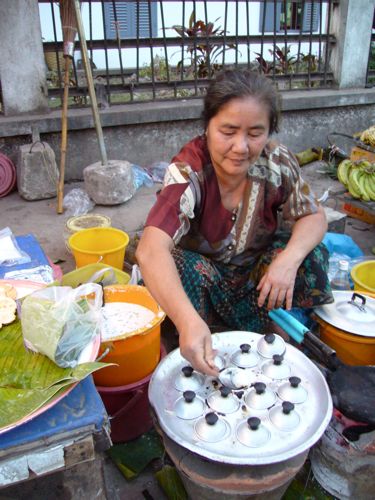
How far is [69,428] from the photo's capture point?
125cm

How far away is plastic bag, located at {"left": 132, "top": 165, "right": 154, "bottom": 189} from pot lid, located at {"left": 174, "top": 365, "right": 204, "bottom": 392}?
3138 mm

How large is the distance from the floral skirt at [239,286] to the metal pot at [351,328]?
A: 0.07 metres

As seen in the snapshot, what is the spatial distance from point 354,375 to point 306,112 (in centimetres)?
443

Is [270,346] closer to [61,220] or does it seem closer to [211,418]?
[211,418]

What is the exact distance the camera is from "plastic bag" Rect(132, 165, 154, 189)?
14.9ft

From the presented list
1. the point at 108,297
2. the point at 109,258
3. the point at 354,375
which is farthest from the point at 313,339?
the point at 109,258

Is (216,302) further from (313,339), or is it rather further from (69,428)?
(69,428)

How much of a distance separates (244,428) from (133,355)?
59cm

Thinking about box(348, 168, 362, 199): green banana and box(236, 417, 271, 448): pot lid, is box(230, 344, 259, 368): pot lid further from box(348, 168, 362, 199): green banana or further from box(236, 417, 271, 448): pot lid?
box(348, 168, 362, 199): green banana

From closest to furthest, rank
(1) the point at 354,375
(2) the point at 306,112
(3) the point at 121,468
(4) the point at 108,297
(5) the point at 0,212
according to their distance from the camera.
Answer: (1) the point at 354,375 → (3) the point at 121,468 → (4) the point at 108,297 → (5) the point at 0,212 → (2) the point at 306,112

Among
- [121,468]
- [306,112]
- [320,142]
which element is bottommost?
[121,468]

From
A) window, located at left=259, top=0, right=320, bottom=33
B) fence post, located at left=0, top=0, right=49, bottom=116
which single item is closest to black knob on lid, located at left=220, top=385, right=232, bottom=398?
fence post, located at left=0, top=0, right=49, bottom=116

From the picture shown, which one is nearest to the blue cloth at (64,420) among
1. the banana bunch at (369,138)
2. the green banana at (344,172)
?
the green banana at (344,172)

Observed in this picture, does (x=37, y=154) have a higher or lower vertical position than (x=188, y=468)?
higher
